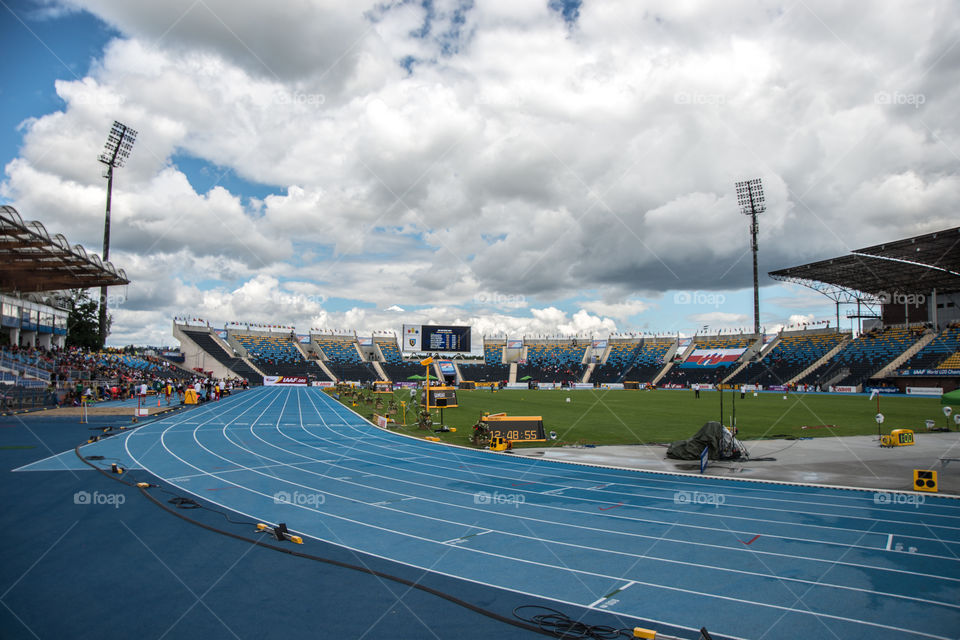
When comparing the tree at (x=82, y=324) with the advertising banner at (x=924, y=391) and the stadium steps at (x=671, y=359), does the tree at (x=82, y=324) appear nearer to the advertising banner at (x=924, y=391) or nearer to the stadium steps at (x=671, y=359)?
the stadium steps at (x=671, y=359)

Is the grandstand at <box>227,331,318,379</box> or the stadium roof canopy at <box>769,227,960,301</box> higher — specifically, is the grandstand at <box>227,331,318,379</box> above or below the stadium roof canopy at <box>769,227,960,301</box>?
below

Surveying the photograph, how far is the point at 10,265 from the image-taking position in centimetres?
3397

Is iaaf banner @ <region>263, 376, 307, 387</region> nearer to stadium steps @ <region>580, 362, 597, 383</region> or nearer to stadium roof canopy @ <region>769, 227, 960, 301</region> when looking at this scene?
stadium steps @ <region>580, 362, 597, 383</region>

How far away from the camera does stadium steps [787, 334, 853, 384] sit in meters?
61.5

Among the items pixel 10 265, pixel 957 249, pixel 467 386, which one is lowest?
pixel 467 386

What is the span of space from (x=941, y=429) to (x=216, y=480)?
1108 inches

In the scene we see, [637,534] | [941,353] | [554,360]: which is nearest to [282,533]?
[637,534]

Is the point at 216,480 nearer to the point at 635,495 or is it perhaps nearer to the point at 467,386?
the point at 635,495

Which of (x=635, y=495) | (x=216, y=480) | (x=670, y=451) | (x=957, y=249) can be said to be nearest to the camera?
(x=635, y=495)

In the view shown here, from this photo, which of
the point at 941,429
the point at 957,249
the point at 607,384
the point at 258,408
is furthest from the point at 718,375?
the point at 258,408

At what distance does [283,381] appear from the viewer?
65.8 m

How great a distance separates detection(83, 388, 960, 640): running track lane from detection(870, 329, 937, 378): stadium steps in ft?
179

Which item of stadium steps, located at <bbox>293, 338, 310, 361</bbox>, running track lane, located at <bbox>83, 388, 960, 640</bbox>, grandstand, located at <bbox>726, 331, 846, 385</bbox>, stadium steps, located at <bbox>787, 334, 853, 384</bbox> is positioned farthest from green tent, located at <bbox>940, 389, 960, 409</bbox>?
stadium steps, located at <bbox>293, 338, 310, 361</bbox>

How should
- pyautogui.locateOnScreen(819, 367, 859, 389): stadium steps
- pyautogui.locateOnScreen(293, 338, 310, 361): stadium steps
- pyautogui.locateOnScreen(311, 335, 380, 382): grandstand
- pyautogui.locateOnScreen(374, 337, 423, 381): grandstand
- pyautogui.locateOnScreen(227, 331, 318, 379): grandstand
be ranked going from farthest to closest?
pyautogui.locateOnScreen(293, 338, 310, 361): stadium steps → pyautogui.locateOnScreen(374, 337, 423, 381): grandstand → pyautogui.locateOnScreen(311, 335, 380, 382): grandstand → pyautogui.locateOnScreen(227, 331, 318, 379): grandstand → pyautogui.locateOnScreen(819, 367, 859, 389): stadium steps
